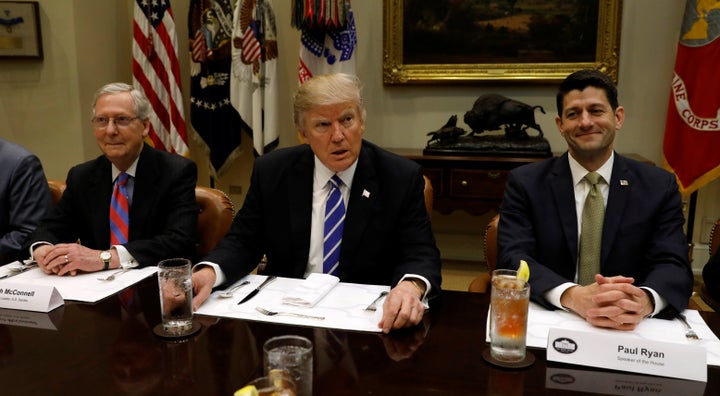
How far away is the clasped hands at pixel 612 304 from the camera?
50.8 inches

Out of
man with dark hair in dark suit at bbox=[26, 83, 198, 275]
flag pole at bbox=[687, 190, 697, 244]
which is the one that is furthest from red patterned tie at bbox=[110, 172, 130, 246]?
flag pole at bbox=[687, 190, 697, 244]

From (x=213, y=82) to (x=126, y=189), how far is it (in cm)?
265

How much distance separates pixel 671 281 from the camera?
1.47 m

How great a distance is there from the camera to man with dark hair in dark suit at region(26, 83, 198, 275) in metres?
2.13

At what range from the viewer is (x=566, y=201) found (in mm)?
1852

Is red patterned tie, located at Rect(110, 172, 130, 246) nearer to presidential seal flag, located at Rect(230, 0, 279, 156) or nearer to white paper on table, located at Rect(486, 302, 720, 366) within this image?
white paper on table, located at Rect(486, 302, 720, 366)

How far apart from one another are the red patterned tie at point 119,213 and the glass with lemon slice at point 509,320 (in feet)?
5.04

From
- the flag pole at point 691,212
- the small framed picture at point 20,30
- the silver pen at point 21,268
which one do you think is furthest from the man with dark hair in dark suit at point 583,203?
the small framed picture at point 20,30

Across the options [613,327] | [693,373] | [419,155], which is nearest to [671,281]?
[613,327]

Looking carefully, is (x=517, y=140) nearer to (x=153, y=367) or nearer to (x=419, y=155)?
(x=419, y=155)

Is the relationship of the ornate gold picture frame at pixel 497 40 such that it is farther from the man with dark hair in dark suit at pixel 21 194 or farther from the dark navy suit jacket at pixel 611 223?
the man with dark hair in dark suit at pixel 21 194

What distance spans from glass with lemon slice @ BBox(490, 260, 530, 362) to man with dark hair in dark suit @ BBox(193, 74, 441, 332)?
55 centimetres

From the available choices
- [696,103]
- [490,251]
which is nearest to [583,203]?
[490,251]

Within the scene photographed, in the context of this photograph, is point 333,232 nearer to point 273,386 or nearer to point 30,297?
point 30,297
